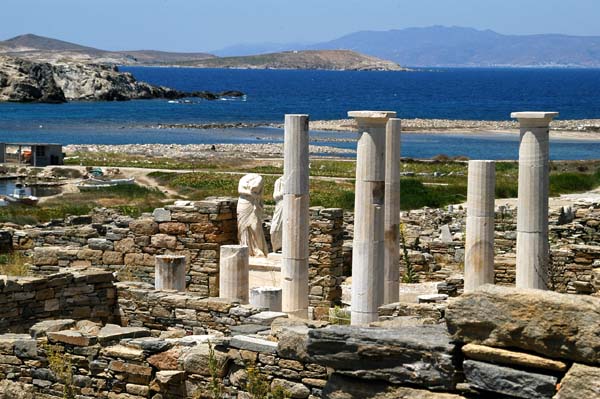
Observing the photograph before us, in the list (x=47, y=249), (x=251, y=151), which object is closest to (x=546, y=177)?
(x=47, y=249)

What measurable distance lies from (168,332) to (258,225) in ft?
21.9

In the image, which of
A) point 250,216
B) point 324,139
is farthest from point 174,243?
point 324,139

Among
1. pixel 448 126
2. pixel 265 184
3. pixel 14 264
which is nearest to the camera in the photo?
pixel 14 264

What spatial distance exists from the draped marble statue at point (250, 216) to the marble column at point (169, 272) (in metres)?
3.07

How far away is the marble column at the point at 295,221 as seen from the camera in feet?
57.4

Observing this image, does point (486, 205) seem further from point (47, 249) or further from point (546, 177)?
point (47, 249)

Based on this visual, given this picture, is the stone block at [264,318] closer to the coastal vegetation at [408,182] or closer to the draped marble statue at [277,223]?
the draped marble statue at [277,223]

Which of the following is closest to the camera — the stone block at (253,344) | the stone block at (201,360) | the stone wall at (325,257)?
the stone block at (253,344)

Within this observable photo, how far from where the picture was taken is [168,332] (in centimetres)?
1405

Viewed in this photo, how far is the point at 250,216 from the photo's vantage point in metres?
20.5

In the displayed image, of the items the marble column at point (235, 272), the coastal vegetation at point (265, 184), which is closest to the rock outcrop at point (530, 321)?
the marble column at point (235, 272)

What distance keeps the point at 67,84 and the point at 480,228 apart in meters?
149

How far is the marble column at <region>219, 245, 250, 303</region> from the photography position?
17609 mm

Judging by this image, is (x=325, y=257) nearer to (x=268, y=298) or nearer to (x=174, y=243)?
(x=174, y=243)
